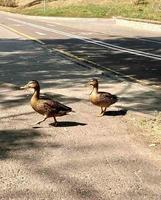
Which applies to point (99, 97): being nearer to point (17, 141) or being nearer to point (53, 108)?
point (53, 108)

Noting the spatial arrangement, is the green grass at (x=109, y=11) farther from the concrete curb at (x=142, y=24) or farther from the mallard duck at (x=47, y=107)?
the mallard duck at (x=47, y=107)

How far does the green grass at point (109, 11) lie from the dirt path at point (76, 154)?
33579 millimetres

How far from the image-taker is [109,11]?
54531mm

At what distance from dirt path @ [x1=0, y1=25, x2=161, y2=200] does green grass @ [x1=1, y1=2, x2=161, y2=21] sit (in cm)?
3358

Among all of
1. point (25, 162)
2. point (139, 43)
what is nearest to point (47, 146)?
point (25, 162)

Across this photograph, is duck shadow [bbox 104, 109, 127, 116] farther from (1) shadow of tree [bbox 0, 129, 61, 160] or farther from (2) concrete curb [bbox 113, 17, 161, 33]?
(2) concrete curb [bbox 113, 17, 161, 33]

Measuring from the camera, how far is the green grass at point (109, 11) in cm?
4638

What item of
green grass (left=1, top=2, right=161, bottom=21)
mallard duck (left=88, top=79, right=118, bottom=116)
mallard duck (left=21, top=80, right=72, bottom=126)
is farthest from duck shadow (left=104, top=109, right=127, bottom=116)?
green grass (left=1, top=2, right=161, bottom=21)

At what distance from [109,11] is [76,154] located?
48804 mm

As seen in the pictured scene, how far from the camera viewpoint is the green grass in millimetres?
46378

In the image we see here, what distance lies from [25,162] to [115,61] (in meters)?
12.1

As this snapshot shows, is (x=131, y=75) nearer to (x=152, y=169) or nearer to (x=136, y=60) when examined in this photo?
(x=136, y=60)

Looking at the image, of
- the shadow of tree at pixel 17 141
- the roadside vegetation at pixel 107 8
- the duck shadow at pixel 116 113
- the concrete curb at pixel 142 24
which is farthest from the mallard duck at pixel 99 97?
the roadside vegetation at pixel 107 8

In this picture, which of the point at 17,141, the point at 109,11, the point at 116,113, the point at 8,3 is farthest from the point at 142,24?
the point at 8,3
